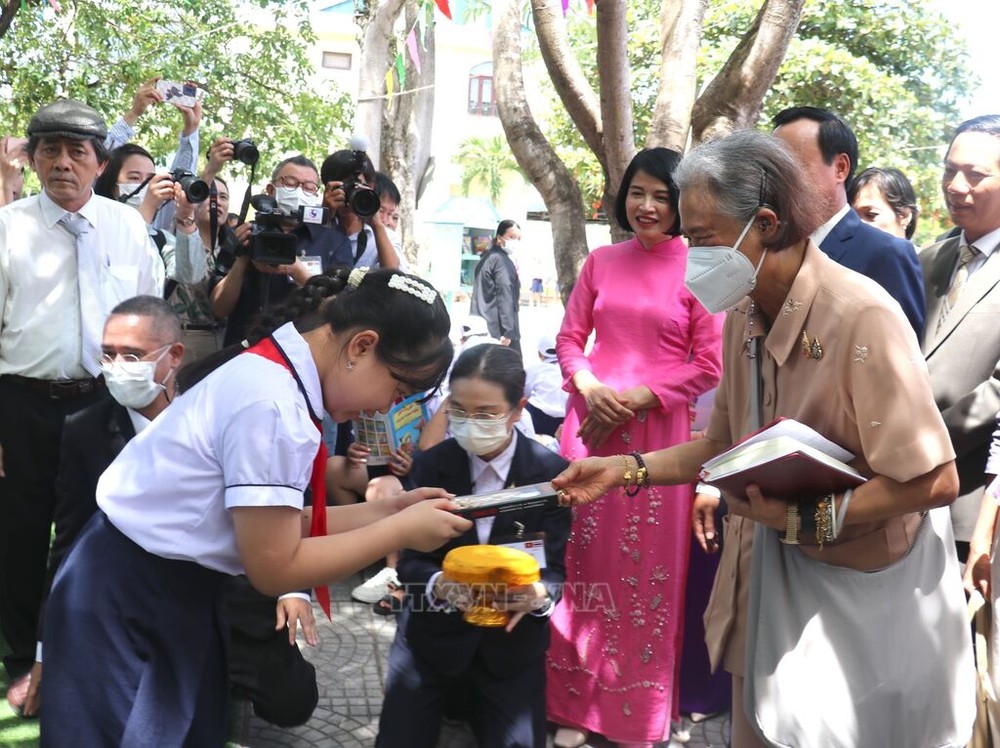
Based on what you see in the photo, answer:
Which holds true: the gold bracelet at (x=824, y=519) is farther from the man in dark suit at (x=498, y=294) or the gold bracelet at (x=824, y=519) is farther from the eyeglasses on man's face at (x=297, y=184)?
the man in dark suit at (x=498, y=294)

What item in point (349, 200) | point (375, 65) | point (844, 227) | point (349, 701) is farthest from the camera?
point (375, 65)

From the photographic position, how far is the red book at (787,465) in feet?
6.14

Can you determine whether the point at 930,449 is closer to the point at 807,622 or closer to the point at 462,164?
the point at 807,622

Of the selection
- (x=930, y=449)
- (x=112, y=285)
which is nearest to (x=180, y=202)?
(x=112, y=285)

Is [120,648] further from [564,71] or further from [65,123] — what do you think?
[564,71]

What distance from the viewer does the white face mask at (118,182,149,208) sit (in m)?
4.87

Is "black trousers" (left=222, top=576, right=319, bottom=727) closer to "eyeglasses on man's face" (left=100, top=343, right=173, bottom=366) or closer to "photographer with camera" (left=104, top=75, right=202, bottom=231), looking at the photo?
"eyeglasses on man's face" (left=100, top=343, right=173, bottom=366)

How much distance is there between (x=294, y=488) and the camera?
199cm

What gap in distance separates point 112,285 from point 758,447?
2718 millimetres

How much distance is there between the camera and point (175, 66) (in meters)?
10.7

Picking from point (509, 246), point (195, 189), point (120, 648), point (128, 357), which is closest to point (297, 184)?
point (195, 189)

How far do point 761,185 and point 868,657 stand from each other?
3.23 feet

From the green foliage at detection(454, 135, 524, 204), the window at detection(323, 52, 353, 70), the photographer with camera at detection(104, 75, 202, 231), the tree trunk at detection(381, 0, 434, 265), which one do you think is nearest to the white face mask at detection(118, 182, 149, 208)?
the photographer with camera at detection(104, 75, 202, 231)

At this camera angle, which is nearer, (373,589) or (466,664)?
(466,664)
